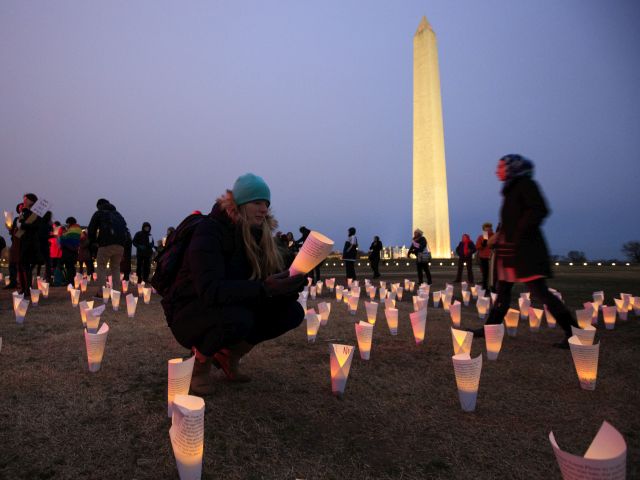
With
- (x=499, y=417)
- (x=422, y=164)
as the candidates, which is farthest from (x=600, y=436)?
(x=422, y=164)

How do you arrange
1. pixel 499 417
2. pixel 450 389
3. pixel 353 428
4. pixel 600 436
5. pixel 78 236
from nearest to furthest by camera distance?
pixel 600 436
pixel 353 428
pixel 499 417
pixel 450 389
pixel 78 236

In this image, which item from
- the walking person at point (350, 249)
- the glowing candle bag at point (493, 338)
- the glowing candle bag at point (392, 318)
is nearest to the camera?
the glowing candle bag at point (493, 338)

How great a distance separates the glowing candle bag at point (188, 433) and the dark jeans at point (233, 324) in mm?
916

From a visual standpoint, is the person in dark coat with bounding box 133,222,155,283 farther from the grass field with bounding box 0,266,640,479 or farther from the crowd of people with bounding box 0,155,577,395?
the crowd of people with bounding box 0,155,577,395

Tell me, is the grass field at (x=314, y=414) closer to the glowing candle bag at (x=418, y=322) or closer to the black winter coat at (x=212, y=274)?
the glowing candle bag at (x=418, y=322)

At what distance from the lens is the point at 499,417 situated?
2.50 m

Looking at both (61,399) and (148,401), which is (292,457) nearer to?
(148,401)

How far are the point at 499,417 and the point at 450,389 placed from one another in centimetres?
49

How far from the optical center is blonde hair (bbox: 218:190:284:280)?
269 cm

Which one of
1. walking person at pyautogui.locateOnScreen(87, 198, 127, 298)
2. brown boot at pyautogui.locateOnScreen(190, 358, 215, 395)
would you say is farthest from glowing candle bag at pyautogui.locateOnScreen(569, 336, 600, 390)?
walking person at pyautogui.locateOnScreen(87, 198, 127, 298)

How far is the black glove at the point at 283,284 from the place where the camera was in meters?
2.35

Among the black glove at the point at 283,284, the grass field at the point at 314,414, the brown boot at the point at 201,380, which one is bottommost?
the grass field at the point at 314,414

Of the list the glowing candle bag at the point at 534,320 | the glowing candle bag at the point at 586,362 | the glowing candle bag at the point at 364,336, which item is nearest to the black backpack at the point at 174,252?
the glowing candle bag at the point at 364,336

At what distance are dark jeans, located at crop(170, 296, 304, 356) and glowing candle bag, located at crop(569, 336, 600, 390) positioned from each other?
1844 millimetres
